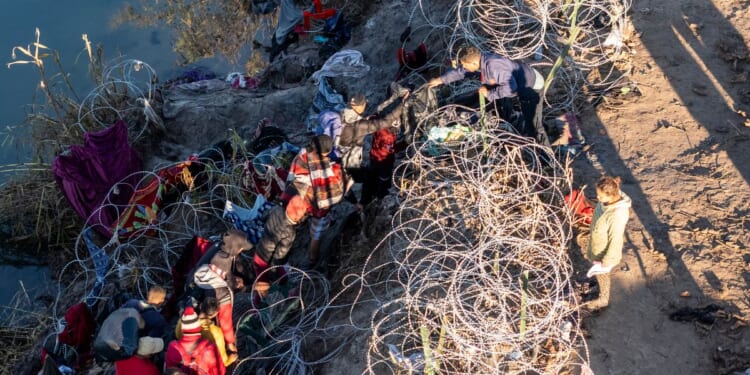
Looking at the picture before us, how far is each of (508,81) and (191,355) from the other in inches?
137

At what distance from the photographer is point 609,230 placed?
461 cm

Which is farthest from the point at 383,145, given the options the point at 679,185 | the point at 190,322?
the point at 679,185

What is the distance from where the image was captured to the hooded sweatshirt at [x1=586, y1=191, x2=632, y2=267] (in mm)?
4531

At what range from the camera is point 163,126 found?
360 inches

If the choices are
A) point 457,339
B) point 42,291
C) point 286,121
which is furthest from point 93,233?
point 457,339

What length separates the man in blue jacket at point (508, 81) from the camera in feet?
19.3

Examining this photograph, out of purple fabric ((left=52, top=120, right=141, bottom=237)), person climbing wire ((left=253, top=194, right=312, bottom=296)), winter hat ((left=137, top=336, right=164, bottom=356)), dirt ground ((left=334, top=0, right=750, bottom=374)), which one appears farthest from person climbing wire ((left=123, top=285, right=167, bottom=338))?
purple fabric ((left=52, top=120, right=141, bottom=237))

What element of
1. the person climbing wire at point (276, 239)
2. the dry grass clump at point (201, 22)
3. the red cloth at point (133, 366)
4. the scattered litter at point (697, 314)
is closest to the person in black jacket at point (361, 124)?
the person climbing wire at point (276, 239)

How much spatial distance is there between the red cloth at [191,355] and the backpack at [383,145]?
2.22m

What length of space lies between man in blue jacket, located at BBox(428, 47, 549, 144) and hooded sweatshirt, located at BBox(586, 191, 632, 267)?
1.51m

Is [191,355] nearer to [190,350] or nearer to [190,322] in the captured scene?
[190,350]

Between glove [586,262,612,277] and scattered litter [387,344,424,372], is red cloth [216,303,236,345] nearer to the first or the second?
scattered litter [387,344,424,372]

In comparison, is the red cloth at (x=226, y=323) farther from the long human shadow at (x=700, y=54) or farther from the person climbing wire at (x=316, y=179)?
the long human shadow at (x=700, y=54)

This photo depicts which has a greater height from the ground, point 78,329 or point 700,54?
point 78,329
